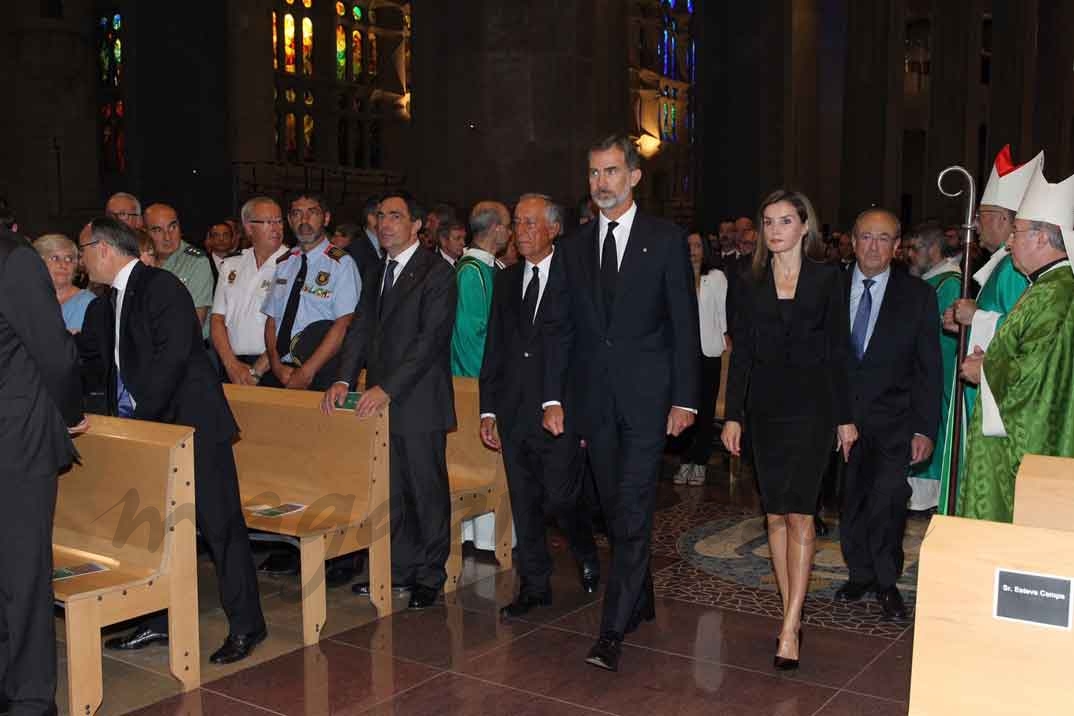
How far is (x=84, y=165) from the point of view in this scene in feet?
83.3

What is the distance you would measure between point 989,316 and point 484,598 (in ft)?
8.90

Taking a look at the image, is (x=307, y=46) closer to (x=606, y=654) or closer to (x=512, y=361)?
(x=512, y=361)

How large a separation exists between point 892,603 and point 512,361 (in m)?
2.11

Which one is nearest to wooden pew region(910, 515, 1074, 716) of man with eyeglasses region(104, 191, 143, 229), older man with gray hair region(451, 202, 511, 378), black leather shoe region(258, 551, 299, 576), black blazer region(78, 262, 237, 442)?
black blazer region(78, 262, 237, 442)

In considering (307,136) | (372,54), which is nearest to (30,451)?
(307,136)

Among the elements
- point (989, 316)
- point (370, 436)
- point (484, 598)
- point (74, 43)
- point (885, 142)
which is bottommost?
point (484, 598)

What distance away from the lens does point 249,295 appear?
6.29 metres

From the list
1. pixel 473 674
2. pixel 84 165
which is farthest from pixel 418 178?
pixel 84 165

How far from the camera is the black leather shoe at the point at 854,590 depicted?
217 inches

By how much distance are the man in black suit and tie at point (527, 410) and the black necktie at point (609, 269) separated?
521 millimetres

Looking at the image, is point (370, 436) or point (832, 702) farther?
point (370, 436)

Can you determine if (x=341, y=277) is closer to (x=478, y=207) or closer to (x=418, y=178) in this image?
(x=478, y=207)

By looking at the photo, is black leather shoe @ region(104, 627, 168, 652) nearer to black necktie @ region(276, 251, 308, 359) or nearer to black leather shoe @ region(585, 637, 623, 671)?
black necktie @ region(276, 251, 308, 359)

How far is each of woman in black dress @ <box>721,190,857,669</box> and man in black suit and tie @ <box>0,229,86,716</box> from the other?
8.34ft
